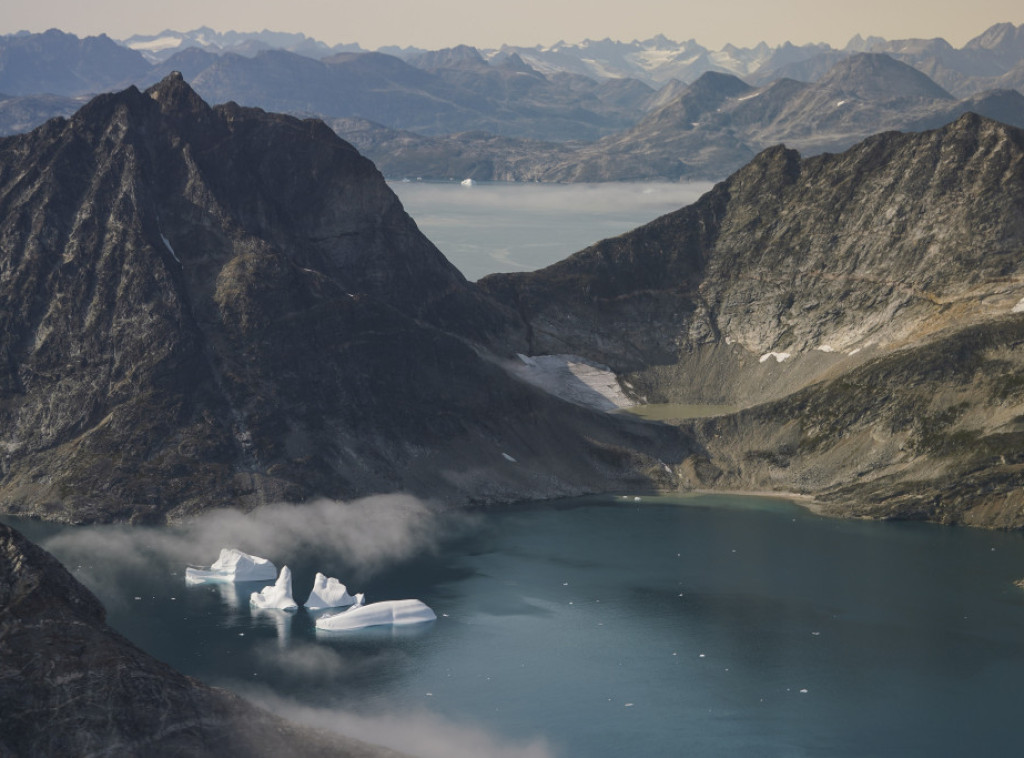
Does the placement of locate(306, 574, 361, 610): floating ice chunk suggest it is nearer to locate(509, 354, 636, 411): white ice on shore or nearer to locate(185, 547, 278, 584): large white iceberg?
locate(185, 547, 278, 584): large white iceberg

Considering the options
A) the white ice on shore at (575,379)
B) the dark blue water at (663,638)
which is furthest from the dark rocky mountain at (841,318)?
the dark blue water at (663,638)

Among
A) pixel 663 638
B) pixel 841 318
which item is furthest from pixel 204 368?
pixel 841 318

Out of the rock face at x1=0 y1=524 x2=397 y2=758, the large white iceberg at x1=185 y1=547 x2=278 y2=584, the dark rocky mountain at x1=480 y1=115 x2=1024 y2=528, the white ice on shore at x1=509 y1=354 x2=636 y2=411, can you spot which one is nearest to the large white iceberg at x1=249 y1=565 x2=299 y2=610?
the large white iceberg at x1=185 y1=547 x2=278 y2=584

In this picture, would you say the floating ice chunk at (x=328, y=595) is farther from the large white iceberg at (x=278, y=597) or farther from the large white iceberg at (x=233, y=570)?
the large white iceberg at (x=233, y=570)

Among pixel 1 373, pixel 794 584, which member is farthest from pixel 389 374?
pixel 794 584

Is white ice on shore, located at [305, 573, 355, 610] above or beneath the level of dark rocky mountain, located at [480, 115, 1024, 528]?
beneath

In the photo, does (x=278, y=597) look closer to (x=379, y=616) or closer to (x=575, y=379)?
(x=379, y=616)
